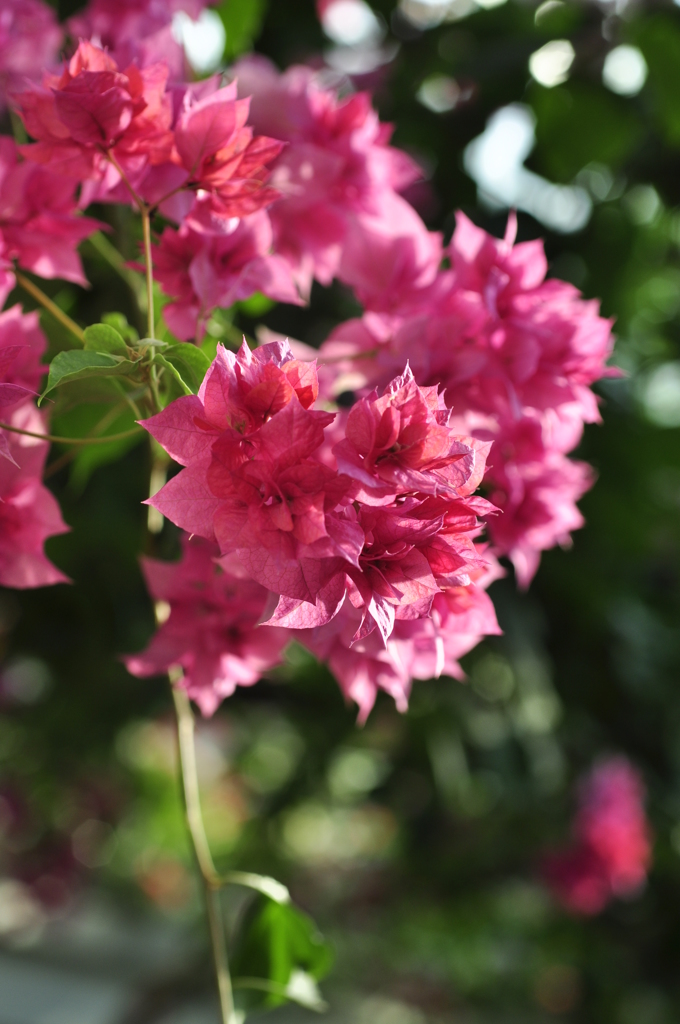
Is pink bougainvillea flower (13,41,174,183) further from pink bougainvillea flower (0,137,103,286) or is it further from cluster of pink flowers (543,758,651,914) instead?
cluster of pink flowers (543,758,651,914)

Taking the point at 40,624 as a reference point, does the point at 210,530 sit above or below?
above

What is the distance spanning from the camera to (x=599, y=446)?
1104 millimetres

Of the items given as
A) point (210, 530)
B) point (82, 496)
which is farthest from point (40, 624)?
point (210, 530)

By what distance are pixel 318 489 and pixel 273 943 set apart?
0.35 m

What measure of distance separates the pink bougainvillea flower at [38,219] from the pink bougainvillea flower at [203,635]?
0.16 m

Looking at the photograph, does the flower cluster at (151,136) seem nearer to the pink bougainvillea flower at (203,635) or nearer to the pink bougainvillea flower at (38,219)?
the pink bougainvillea flower at (38,219)

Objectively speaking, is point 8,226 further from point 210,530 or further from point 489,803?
point 489,803

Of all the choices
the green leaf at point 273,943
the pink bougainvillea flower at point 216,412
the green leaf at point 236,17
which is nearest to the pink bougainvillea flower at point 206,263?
the pink bougainvillea flower at point 216,412

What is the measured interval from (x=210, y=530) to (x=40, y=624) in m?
0.79

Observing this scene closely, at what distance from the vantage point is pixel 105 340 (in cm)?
32

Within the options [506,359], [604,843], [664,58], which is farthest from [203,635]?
[604,843]

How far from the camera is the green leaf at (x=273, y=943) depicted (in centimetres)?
50

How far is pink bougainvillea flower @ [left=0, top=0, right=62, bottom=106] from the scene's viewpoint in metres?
0.53

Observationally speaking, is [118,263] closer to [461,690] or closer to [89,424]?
[89,424]
